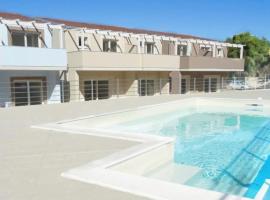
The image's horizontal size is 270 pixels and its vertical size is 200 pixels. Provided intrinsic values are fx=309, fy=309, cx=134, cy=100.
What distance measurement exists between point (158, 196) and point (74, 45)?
19409 millimetres

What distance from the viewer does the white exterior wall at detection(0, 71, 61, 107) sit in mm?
17875

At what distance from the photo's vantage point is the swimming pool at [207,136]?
22.0 ft

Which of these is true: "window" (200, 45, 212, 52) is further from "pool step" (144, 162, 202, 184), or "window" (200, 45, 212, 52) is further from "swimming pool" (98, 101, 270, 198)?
"pool step" (144, 162, 202, 184)

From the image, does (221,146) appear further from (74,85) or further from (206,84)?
(206,84)

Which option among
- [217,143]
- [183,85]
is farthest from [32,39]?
[183,85]

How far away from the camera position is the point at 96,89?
23297 millimetres

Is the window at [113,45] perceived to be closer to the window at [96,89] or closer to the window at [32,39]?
the window at [96,89]

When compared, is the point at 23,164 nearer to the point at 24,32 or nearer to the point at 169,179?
the point at 169,179

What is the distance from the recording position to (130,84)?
25.3m

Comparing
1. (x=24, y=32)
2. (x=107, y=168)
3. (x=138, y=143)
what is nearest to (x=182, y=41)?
(x=24, y=32)

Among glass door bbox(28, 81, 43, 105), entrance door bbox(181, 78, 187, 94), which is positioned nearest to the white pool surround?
glass door bbox(28, 81, 43, 105)

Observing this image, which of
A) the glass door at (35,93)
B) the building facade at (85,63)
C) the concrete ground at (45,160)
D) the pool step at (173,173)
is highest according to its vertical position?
the building facade at (85,63)

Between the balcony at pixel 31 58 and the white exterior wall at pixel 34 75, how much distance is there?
1.33 metres

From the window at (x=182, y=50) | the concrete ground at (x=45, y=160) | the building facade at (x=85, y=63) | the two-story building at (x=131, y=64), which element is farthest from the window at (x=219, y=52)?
the concrete ground at (x=45, y=160)
